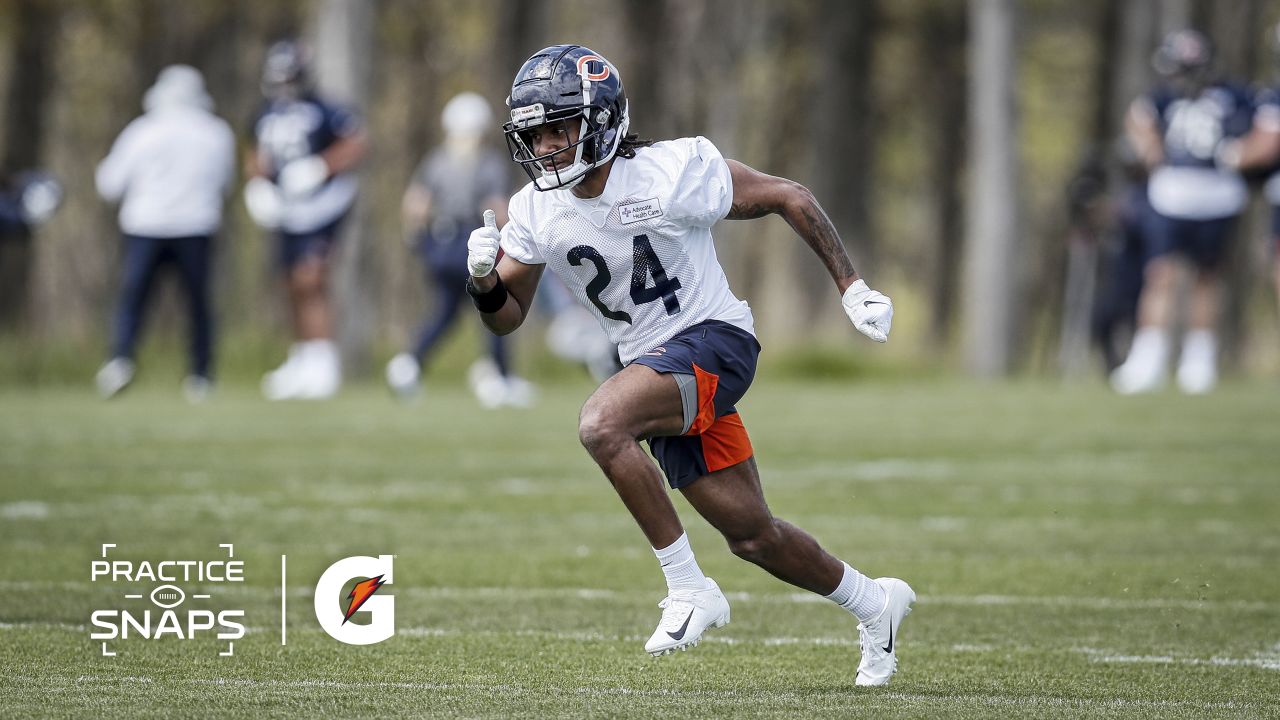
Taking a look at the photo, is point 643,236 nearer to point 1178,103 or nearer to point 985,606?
point 985,606

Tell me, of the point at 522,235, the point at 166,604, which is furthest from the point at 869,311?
the point at 166,604

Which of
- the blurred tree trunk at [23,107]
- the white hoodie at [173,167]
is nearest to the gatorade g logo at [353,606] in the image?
the white hoodie at [173,167]

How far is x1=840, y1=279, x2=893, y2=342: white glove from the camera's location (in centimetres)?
529

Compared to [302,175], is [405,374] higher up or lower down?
lower down

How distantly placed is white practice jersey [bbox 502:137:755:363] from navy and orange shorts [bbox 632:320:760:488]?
0.42 feet

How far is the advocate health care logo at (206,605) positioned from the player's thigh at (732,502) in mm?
1220

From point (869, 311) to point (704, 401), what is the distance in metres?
0.54

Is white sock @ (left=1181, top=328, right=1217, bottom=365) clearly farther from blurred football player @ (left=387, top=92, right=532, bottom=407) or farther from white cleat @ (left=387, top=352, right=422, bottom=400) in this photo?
white cleat @ (left=387, top=352, right=422, bottom=400)

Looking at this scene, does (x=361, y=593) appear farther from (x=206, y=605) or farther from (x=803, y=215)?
(x=803, y=215)

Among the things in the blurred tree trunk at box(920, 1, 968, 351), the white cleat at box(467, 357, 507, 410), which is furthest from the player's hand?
the blurred tree trunk at box(920, 1, 968, 351)

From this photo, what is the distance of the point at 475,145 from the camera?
47.7 ft

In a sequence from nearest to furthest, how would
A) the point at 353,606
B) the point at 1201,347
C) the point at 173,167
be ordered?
the point at 353,606
the point at 173,167
the point at 1201,347

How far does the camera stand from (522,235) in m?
5.58

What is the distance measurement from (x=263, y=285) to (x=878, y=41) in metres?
12.5
